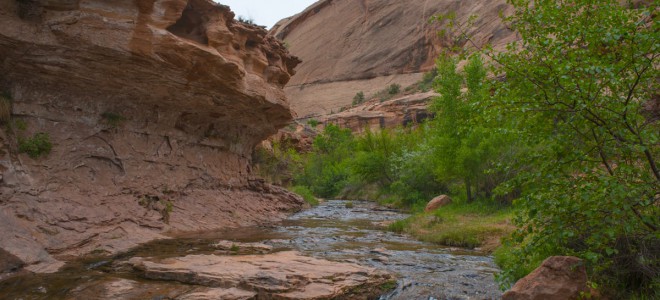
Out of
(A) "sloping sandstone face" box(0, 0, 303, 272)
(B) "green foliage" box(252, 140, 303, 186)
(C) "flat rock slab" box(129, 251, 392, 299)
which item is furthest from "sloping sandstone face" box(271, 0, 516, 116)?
(C) "flat rock slab" box(129, 251, 392, 299)

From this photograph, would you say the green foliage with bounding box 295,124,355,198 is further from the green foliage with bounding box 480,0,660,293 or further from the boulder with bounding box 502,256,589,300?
the green foliage with bounding box 480,0,660,293

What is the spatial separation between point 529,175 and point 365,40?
78.2m

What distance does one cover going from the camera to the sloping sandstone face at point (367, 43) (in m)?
66.2

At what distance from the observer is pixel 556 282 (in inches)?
193

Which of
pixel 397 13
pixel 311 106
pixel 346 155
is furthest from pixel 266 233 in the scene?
pixel 397 13

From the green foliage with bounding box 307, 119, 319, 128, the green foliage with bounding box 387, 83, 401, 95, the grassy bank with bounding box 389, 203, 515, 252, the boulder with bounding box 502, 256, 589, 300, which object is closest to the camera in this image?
the boulder with bounding box 502, 256, 589, 300

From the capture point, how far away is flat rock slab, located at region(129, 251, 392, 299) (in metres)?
5.77

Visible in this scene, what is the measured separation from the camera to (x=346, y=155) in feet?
139

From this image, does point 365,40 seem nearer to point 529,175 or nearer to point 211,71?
point 211,71

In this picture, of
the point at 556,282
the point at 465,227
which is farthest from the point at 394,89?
the point at 556,282

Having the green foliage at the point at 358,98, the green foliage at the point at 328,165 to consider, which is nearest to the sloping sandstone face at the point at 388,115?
the green foliage at the point at 328,165

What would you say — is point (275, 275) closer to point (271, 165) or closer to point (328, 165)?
point (271, 165)

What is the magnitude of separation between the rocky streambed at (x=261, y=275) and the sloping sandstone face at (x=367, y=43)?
5311cm

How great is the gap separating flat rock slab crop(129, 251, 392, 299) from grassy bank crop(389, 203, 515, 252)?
434 cm
